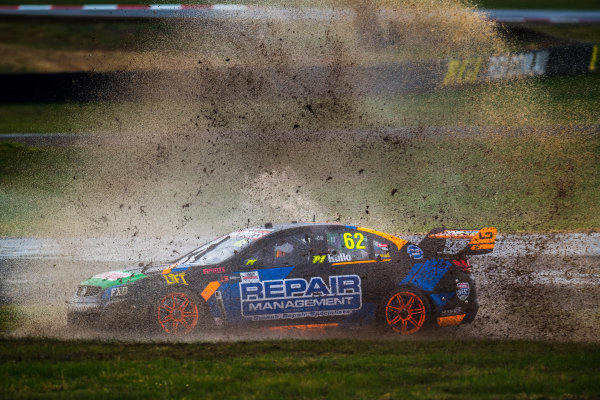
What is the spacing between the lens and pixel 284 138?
675 inches

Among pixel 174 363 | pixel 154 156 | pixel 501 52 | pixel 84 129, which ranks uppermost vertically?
pixel 501 52

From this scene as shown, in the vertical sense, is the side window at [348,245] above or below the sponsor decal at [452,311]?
above

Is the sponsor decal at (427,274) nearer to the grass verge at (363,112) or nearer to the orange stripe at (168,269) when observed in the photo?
the orange stripe at (168,269)

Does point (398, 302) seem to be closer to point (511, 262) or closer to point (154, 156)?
point (511, 262)

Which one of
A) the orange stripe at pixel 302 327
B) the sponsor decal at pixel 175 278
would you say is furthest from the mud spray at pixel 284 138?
the orange stripe at pixel 302 327

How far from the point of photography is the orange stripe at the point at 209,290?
7.95 m

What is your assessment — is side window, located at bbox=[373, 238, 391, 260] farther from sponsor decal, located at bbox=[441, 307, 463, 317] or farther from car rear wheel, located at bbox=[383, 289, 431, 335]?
sponsor decal, located at bbox=[441, 307, 463, 317]

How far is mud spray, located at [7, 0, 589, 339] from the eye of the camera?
14.1 m

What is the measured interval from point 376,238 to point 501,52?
46.5 ft

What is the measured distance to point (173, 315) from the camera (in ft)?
26.1

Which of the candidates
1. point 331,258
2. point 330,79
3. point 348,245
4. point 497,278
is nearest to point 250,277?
point 331,258

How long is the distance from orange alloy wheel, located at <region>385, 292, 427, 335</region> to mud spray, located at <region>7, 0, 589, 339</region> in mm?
3598

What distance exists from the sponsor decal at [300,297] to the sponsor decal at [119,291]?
127cm

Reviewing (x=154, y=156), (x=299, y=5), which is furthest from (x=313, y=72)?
(x=154, y=156)
